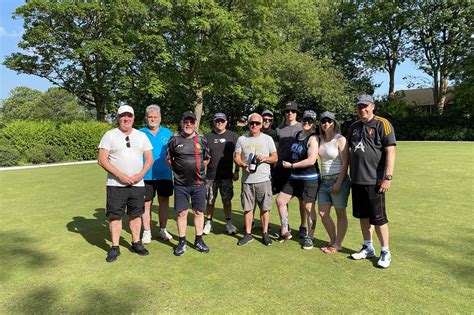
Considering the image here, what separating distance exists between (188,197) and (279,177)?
1505 millimetres

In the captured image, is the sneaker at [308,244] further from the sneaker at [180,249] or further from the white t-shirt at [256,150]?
the sneaker at [180,249]

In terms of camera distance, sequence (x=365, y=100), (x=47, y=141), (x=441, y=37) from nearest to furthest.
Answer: (x=365, y=100), (x=47, y=141), (x=441, y=37)

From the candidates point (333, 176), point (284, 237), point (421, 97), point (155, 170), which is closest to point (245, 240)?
point (284, 237)

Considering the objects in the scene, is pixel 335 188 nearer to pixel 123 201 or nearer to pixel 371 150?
pixel 371 150

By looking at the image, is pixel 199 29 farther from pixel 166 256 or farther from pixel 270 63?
pixel 166 256

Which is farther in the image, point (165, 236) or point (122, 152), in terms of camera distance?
point (165, 236)

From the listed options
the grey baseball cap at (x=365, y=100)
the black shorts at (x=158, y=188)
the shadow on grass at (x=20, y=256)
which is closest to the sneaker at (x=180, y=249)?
the black shorts at (x=158, y=188)

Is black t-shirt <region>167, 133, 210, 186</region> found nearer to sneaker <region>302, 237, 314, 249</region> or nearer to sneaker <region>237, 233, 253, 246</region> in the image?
sneaker <region>237, 233, 253, 246</region>

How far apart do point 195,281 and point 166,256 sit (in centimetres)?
96

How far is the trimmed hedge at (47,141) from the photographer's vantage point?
1759 cm

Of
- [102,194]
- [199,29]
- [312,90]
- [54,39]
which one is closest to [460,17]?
[312,90]

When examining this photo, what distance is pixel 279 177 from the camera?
5.49 meters

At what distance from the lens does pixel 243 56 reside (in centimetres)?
2381

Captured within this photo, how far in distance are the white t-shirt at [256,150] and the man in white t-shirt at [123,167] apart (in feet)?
4.36
